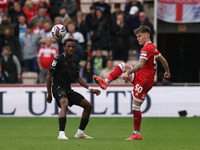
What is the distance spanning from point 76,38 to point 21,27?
232cm

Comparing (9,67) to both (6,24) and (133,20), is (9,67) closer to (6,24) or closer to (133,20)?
(6,24)

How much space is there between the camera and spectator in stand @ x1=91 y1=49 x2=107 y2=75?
735 inches

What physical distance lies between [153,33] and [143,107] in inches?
120

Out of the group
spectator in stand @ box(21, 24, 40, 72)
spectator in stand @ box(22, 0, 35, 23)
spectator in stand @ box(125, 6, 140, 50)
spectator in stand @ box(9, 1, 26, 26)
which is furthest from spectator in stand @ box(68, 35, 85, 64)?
spectator in stand @ box(22, 0, 35, 23)

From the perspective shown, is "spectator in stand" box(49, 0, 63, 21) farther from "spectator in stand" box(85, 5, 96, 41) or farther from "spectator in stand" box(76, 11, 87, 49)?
"spectator in stand" box(85, 5, 96, 41)

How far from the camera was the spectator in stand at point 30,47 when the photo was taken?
1909 centimetres

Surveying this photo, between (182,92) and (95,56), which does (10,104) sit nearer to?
(95,56)

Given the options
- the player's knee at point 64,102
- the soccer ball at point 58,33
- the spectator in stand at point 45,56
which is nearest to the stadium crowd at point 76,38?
the spectator in stand at point 45,56

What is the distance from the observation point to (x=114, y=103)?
17328 millimetres

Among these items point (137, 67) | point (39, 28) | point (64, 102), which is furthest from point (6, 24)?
point (137, 67)

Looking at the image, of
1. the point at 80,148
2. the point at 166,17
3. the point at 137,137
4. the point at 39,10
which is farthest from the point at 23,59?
the point at 80,148

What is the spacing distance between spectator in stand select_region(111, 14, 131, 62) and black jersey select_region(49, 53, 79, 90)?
8.40 metres

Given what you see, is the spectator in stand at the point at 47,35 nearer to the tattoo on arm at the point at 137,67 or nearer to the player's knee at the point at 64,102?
the player's knee at the point at 64,102

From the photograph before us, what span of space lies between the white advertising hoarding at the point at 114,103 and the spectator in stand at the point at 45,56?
123 centimetres
